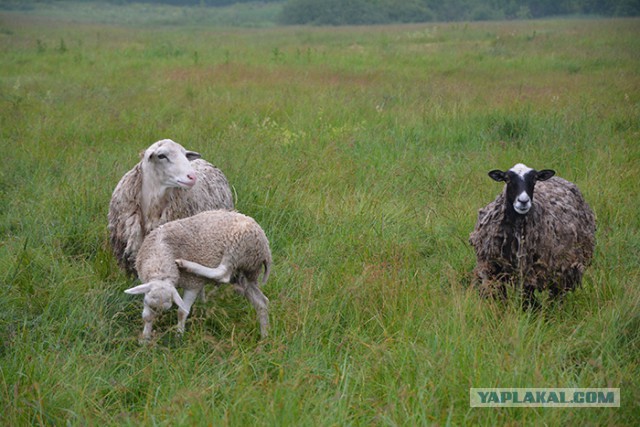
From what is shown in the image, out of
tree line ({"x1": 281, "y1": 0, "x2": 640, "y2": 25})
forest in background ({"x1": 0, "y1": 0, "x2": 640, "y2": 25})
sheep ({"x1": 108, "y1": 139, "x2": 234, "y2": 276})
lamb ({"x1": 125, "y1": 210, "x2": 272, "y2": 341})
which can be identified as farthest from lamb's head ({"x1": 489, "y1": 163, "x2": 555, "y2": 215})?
tree line ({"x1": 281, "y1": 0, "x2": 640, "y2": 25})

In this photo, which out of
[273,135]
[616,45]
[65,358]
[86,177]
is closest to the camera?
[65,358]

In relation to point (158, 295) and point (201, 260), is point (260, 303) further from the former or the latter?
point (158, 295)

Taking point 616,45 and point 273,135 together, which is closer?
point 273,135

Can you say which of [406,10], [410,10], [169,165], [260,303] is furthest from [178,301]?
[410,10]

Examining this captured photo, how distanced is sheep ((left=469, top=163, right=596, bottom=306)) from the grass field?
198mm

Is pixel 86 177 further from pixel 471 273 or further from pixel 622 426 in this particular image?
pixel 622 426

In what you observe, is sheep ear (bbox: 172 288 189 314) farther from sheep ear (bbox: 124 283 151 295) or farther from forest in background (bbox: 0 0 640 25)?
forest in background (bbox: 0 0 640 25)

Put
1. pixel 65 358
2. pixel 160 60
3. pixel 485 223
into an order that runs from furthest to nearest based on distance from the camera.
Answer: pixel 160 60 < pixel 485 223 < pixel 65 358

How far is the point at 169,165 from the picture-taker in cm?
444

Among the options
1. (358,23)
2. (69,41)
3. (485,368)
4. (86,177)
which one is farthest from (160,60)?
(358,23)

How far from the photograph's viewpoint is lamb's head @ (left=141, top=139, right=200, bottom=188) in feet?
14.4

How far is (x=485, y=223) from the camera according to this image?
182 inches

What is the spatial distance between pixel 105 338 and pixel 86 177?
265cm

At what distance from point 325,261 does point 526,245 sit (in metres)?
1.49
